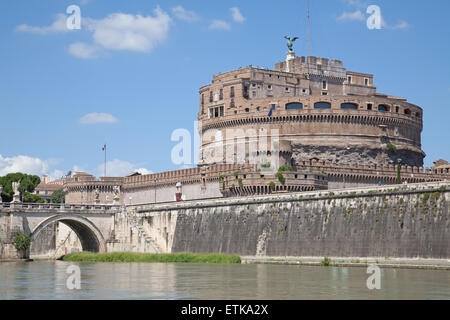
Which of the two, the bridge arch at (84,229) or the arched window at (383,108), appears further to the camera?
the arched window at (383,108)

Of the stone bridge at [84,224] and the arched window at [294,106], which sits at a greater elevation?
the arched window at [294,106]

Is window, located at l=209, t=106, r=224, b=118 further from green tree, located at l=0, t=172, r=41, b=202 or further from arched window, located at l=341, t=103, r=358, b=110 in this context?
green tree, located at l=0, t=172, r=41, b=202

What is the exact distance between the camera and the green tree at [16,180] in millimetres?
102438

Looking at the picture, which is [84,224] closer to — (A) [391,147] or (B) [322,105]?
(B) [322,105]

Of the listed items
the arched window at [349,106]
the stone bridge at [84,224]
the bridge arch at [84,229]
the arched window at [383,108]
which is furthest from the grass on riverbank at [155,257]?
the arched window at [383,108]

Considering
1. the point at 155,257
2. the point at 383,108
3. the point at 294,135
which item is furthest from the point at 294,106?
the point at 155,257

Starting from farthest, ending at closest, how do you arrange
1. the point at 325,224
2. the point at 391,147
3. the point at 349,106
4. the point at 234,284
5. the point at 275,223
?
the point at 349,106 → the point at 391,147 → the point at 275,223 → the point at 325,224 → the point at 234,284

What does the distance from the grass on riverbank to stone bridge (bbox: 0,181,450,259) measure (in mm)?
1454

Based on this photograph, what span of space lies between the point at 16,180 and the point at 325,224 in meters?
68.6

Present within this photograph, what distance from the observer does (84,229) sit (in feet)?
227

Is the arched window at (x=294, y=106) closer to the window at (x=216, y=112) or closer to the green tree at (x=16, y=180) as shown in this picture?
the window at (x=216, y=112)

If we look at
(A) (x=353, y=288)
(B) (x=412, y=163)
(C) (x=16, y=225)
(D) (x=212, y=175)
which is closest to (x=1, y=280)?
(A) (x=353, y=288)

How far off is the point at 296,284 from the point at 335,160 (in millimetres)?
45342

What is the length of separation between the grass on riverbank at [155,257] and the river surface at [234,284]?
918 centimetres
